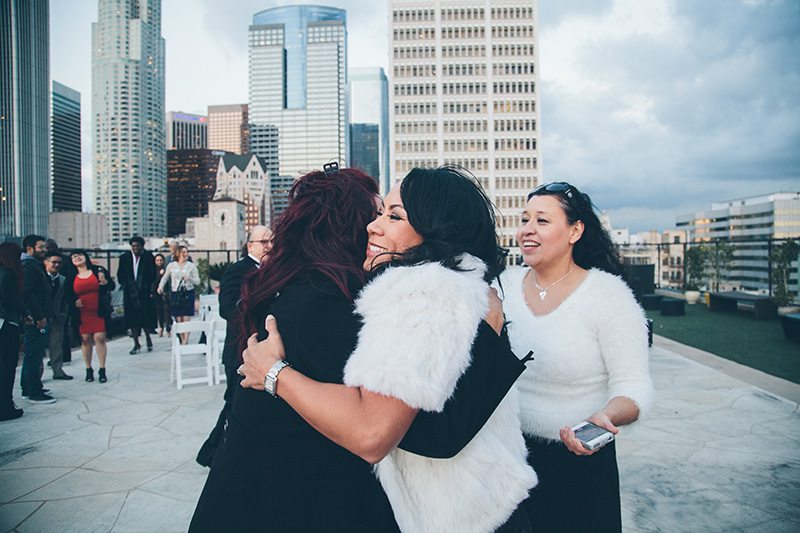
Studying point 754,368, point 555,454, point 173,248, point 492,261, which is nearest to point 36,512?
point 555,454

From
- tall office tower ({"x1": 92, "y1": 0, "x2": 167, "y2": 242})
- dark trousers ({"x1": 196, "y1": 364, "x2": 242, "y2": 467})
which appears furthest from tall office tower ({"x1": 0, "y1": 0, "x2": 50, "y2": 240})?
dark trousers ({"x1": 196, "y1": 364, "x2": 242, "y2": 467})

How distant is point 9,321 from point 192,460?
2952mm

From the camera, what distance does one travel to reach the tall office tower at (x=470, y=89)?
88375mm

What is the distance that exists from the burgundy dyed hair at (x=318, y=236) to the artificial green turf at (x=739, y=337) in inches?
290

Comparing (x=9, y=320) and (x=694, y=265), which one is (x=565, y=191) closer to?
(x=9, y=320)

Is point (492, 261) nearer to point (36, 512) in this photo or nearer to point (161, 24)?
point (36, 512)

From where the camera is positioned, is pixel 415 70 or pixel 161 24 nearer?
pixel 415 70

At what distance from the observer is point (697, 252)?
1631 centimetres

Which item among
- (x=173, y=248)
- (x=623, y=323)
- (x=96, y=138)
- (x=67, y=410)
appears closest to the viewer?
(x=623, y=323)

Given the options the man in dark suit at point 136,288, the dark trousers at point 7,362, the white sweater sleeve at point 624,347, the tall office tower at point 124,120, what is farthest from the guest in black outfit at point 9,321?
the tall office tower at point 124,120

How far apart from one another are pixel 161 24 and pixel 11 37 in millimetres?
91216

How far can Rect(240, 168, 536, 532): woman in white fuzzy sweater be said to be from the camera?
41.2 inches

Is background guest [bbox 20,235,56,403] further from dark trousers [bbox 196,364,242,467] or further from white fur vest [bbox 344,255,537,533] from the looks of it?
white fur vest [bbox 344,255,537,533]

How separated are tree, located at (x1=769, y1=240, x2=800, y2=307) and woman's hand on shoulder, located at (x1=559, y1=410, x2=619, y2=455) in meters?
A: 12.7
